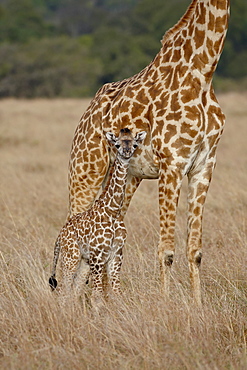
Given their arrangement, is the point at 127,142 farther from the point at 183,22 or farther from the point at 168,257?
the point at 183,22

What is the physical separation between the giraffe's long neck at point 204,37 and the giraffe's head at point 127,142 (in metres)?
0.73

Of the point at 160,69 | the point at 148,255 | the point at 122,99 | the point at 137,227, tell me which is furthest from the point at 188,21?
the point at 137,227

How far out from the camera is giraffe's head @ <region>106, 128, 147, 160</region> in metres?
5.10

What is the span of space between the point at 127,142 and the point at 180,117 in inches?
18.8

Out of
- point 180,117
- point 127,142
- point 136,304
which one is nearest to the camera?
point 136,304

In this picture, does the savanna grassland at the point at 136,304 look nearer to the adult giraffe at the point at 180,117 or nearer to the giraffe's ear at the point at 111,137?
the adult giraffe at the point at 180,117

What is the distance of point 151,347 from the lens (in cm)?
412

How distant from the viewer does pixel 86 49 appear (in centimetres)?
4319

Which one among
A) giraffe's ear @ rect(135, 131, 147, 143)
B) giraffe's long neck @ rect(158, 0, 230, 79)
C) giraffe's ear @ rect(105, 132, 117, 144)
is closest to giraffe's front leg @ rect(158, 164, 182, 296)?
giraffe's ear @ rect(135, 131, 147, 143)

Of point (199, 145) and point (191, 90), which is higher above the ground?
point (191, 90)

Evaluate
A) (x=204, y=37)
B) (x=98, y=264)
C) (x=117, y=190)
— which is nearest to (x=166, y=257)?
(x=98, y=264)

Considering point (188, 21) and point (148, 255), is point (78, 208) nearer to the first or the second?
point (148, 255)

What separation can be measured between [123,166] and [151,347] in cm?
163

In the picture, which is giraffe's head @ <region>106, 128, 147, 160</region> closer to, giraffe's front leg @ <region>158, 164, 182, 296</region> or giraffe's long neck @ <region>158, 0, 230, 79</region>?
giraffe's front leg @ <region>158, 164, 182, 296</region>
